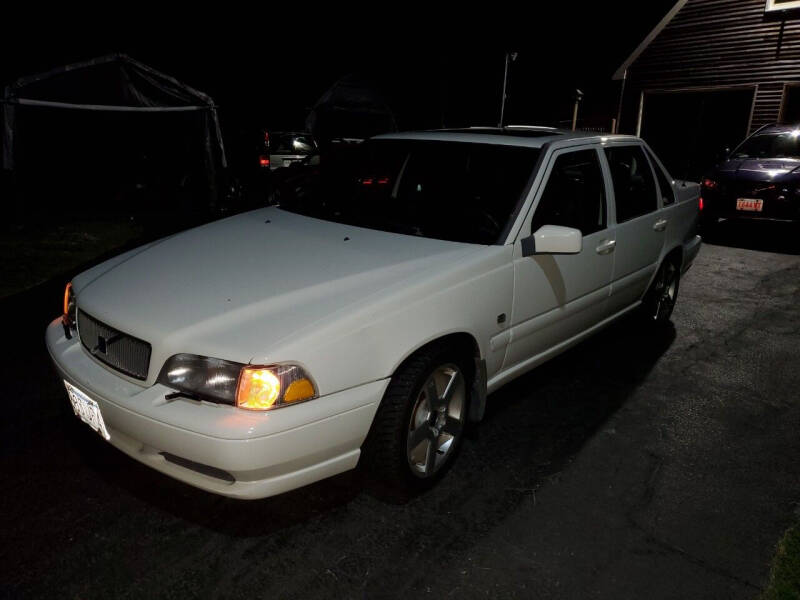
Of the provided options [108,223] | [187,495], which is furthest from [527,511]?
[108,223]

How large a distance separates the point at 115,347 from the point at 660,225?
3709 millimetres

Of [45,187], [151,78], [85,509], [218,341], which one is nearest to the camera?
[218,341]

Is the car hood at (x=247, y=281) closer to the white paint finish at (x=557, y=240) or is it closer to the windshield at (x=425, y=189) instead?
the windshield at (x=425, y=189)

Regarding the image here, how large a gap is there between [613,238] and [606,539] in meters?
1.93

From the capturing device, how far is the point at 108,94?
1098 centimetres

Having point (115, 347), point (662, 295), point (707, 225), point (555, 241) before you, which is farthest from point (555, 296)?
point (707, 225)

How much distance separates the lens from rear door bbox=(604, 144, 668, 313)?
391 cm

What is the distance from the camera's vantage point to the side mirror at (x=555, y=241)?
2.87 metres

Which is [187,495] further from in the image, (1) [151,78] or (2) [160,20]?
(2) [160,20]

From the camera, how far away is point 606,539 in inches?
98.0

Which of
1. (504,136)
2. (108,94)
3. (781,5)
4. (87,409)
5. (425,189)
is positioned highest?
(781,5)

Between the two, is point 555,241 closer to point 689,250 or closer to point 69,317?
point 69,317

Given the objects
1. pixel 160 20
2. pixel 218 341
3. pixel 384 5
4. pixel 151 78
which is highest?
pixel 384 5

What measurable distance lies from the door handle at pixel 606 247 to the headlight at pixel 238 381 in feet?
7.14
